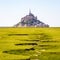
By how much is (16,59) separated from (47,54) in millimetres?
10285

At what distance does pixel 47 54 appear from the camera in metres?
45.7

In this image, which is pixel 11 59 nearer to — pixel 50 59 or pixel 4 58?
pixel 4 58

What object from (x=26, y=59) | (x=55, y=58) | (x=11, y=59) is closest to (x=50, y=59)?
(x=55, y=58)

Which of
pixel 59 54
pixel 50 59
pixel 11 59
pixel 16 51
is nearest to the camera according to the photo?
pixel 11 59

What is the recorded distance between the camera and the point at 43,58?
40781 millimetres

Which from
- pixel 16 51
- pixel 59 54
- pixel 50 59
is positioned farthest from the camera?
pixel 16 51

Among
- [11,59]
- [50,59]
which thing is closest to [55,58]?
[50,59]

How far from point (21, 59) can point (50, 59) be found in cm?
530

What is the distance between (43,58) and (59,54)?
5.65m

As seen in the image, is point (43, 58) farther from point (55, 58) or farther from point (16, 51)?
point (16, 51)

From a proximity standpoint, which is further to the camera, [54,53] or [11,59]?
[54,53]

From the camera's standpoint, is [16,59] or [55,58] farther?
[55,58]

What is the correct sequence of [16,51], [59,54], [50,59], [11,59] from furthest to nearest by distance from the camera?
[16,51] < [59,54] < [50,59] < [11,59]

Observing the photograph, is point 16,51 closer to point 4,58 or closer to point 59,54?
point 59,54
